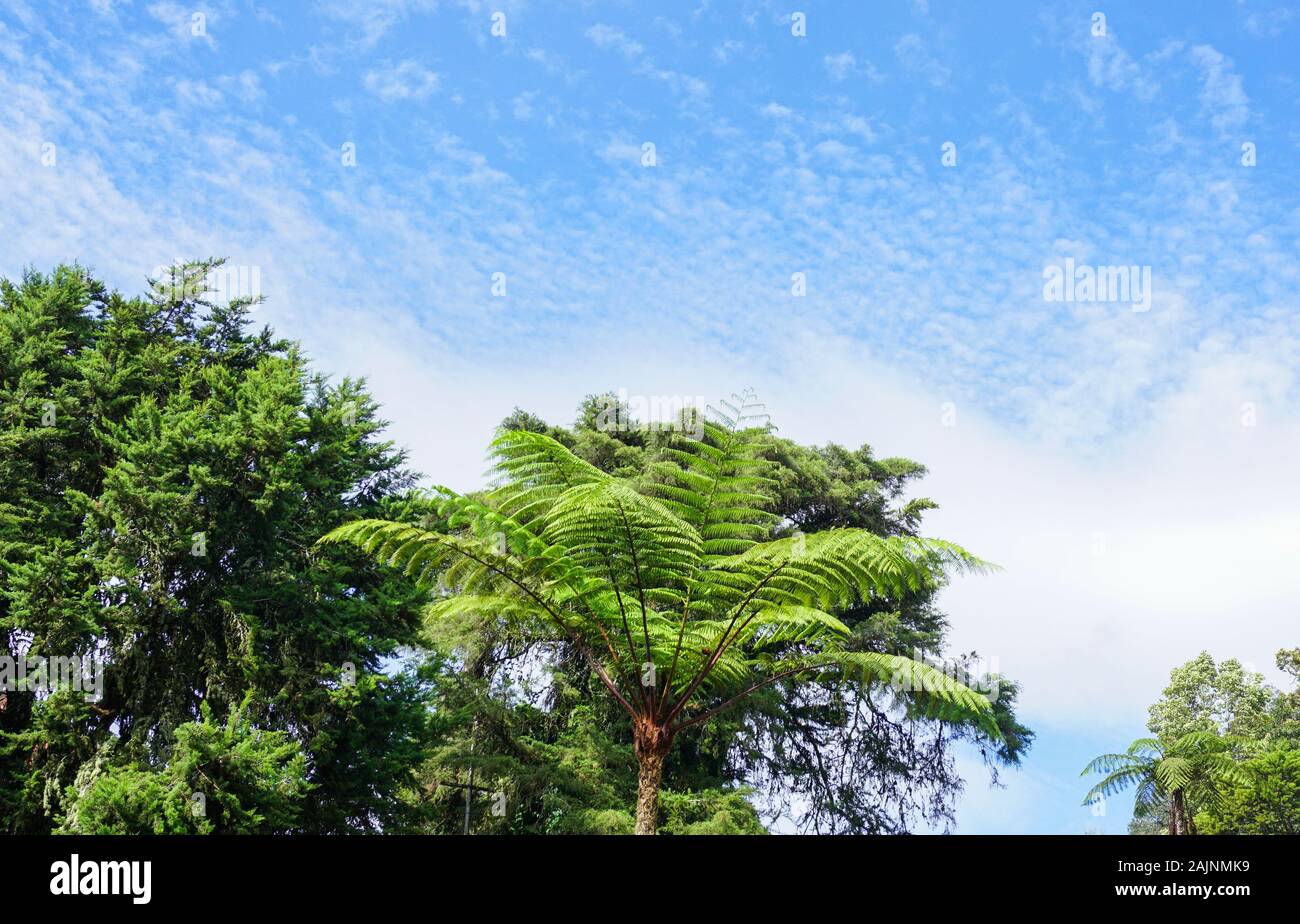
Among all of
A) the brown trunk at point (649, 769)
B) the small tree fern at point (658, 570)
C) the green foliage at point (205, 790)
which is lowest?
the green foliage at point (205, 790)

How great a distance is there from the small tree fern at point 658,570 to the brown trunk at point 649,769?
0.04ft

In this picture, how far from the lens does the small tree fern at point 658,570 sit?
7.41 m

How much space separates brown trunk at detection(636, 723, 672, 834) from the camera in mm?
7848

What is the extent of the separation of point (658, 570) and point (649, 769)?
1.52 m

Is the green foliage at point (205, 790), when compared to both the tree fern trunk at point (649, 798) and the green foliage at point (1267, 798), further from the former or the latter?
the green foliage at point (1267, 798)

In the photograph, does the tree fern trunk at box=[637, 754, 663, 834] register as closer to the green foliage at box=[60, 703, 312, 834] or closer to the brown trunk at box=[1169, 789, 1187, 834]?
the green foliage at box=[60, 703, 312, 834]

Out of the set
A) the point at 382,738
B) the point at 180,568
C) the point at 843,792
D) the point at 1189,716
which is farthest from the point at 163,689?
the point at 1189,716

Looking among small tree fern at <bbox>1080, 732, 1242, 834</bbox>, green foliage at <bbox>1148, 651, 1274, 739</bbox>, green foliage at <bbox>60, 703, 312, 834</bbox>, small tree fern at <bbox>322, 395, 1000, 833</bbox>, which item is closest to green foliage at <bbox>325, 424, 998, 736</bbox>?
small tree fern at <bbox>322, 395, 1000, 833</bbox>

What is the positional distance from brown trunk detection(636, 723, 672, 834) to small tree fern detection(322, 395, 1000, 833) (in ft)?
0.04

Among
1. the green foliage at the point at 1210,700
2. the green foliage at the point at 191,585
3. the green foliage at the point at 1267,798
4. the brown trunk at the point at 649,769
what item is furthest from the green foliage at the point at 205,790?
the green foliage at the point at 1210,700

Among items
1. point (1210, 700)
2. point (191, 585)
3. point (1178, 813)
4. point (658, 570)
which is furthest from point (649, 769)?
point (1210, 700)

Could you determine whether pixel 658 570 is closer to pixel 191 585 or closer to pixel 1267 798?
pixel 191 585

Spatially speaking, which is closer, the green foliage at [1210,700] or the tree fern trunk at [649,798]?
the tree fern trunk at [649,798]

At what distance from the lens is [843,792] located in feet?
56.7
